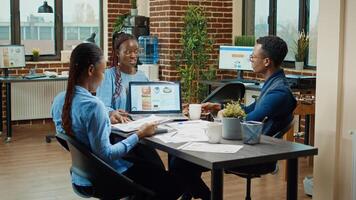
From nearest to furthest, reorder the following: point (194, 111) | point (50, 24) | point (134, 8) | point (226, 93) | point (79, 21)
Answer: point (194, 111)
point (226, 93)
point (134, 8)
point (50, 24)
point (79, 21)

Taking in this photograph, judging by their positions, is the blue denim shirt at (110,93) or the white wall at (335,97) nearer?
the white wall at (335,97)

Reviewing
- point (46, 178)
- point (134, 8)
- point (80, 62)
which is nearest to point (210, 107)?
point (80, 62)

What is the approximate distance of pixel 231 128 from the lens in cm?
274

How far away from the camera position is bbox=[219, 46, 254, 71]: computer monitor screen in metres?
6.75

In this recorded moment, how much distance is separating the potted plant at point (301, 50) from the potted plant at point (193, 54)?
132 cm

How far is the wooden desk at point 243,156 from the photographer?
90.4 inches

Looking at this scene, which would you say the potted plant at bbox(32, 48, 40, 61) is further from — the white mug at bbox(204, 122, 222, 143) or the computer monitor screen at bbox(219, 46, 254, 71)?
the white mug at bbox(204, 122, 222, 143)

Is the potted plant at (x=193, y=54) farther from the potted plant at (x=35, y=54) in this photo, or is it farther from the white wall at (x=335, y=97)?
the white wall at (x=335, y=97)

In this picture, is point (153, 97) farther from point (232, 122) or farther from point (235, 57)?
point (235, 57)

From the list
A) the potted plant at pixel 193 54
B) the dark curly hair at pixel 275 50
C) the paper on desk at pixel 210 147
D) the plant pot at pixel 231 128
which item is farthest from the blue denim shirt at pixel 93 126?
the potted plant at pixel 193 54

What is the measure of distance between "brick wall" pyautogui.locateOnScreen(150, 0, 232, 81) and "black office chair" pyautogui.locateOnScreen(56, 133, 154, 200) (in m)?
4.58

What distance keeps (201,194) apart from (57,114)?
41.0 inches

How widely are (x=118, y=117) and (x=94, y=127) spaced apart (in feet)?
2.19

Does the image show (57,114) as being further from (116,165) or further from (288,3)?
(288,3)
